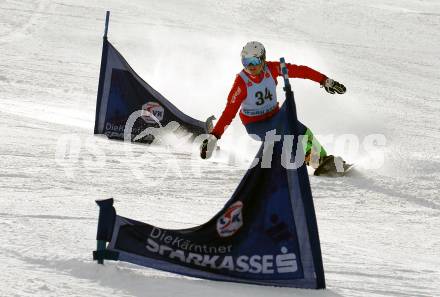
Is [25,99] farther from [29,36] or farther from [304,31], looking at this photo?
[304,31]

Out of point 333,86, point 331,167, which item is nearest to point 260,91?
point 333,86

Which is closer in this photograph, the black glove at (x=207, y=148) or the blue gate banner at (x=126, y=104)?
the black glove at (x=207, y=148)

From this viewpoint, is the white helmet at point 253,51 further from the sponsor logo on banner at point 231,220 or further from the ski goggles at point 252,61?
the sponsor logo on banner at point 231,220

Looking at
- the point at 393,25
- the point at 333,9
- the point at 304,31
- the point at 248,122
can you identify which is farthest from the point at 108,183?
the point at 333,9

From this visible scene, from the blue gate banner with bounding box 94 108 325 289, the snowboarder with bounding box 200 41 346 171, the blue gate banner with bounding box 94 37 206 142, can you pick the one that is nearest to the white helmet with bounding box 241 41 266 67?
the snowboarder with bounding box 200 41 346 171

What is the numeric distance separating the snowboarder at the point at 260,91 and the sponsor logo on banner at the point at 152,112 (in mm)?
1617

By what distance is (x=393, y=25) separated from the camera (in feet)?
73.0

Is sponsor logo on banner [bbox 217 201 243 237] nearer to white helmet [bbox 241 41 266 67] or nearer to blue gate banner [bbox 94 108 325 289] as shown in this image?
blue gate banner [bbox 94 108 325 289]

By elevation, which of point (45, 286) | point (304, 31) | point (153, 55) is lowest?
point (45, 286)

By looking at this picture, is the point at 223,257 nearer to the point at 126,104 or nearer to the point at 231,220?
the point at 231,220

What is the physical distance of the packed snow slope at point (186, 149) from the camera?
434 centimetres

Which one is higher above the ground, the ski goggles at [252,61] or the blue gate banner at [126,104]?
the ski goggles at [252,61]

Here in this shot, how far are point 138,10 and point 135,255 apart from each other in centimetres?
2000

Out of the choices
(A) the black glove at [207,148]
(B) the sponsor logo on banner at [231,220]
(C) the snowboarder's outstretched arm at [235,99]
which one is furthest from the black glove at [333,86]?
(B) the sponsor logo on banner at [231,220]
